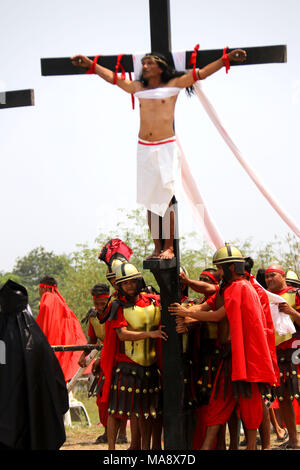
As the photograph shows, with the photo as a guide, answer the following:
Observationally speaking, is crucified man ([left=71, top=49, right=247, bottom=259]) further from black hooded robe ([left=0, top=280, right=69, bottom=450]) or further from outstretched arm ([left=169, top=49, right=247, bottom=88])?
black hooded robe ([left=0, top=280, right=69, bottom=450])

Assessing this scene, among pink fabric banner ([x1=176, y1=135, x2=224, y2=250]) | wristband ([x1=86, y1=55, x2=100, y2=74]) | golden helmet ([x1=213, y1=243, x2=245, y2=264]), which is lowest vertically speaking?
golden helmet ([x1=213, y1=243, x2=245, y2=264])

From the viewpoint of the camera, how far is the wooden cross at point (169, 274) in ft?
21.8

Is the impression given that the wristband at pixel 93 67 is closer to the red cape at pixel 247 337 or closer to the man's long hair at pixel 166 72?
the man's long hair at pixel 166 72

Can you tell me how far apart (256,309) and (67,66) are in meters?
2.91

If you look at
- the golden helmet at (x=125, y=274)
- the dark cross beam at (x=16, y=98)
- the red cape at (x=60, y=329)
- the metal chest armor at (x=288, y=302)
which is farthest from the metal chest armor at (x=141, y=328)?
the red cape at (x=60, y=329)

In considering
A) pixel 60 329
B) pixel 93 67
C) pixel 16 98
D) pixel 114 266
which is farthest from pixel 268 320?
pixel 60 329

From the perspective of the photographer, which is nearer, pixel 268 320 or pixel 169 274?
pixel 169 274

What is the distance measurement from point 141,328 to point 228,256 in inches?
45.7

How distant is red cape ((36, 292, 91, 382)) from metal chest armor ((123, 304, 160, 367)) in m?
3.70

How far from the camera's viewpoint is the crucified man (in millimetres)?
6562

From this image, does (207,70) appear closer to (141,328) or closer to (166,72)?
(166,72)

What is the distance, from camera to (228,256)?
22.0 ft

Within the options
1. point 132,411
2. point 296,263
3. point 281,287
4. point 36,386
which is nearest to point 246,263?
point 281,287

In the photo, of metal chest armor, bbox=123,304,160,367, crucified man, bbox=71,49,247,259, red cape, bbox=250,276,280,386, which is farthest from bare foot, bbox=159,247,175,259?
red cape, bbox=250,276,280,386
